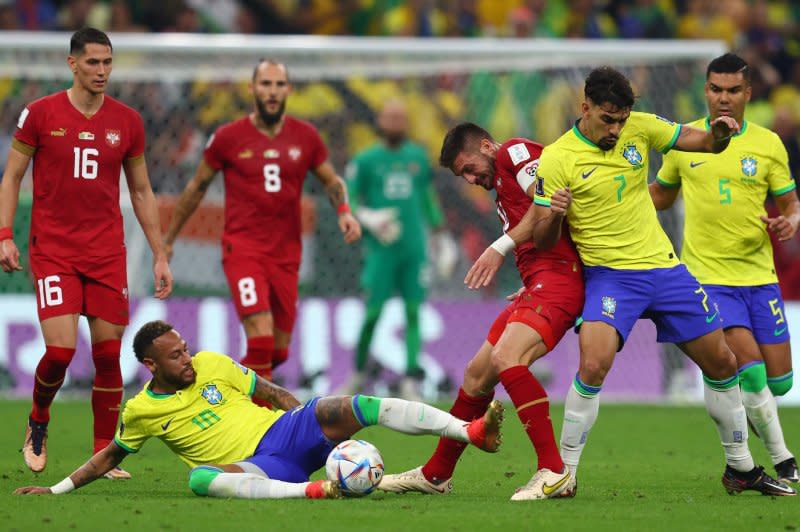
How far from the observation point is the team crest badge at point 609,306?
783 centimetres

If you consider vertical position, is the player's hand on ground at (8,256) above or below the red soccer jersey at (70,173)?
below

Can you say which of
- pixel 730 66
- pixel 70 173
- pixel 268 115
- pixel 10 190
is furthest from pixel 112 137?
pixel 730 66

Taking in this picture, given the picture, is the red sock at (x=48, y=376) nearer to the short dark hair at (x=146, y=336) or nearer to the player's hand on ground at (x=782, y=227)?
the short dark hair at (x=146, y=336)

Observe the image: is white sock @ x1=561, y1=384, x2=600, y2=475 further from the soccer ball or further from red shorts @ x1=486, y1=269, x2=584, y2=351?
the soccer ball

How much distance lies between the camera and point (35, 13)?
18781mm

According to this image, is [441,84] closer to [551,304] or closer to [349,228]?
[349,228]

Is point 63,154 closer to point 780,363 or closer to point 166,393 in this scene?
point 166,393

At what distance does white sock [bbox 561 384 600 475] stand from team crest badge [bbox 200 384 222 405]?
6.34 feet

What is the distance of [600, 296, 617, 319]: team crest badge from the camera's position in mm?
7828

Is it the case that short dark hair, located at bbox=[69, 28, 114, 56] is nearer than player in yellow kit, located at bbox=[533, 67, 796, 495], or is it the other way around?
player in yellow kit, located at bbox=[533, 67, 796, 495]

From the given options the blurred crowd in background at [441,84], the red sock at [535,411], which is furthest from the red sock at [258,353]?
the blurred crowd in background at [441,84]

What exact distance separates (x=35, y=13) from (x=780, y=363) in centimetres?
1253

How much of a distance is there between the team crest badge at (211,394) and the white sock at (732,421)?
9.00 ft

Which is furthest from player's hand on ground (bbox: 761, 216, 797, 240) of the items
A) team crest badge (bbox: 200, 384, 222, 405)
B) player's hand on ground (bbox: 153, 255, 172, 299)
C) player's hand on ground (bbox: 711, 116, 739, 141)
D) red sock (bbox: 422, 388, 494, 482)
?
player's hand on ground (bbox: 153, 255, 172, 299)
